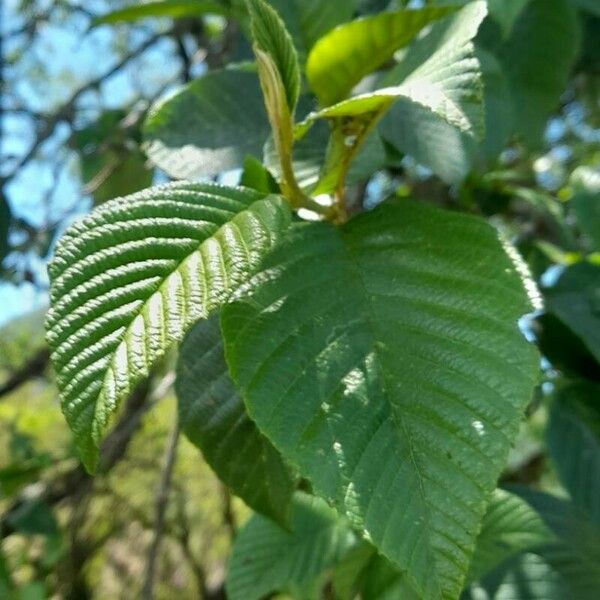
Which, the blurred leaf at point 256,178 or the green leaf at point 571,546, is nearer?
the blurred leaf at point 256,178

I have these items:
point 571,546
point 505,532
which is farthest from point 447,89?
point 571,546

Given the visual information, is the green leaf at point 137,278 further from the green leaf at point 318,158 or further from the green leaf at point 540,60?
the green leaf at point 540,60

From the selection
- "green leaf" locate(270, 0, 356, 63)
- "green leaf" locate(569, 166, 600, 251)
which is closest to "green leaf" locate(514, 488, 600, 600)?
"green leaf" locate(569, 166, 600, 251)

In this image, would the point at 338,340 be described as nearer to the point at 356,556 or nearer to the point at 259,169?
the point at 259,169

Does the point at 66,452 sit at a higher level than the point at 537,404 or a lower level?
higher

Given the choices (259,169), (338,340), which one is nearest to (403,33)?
(259,169)

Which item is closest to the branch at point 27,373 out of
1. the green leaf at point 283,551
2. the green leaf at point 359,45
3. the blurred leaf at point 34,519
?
the blurred leaf at point 34,519

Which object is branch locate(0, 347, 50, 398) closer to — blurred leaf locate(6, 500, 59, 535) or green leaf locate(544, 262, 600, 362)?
blurred leaf locate(6, 500, 59, 535)
